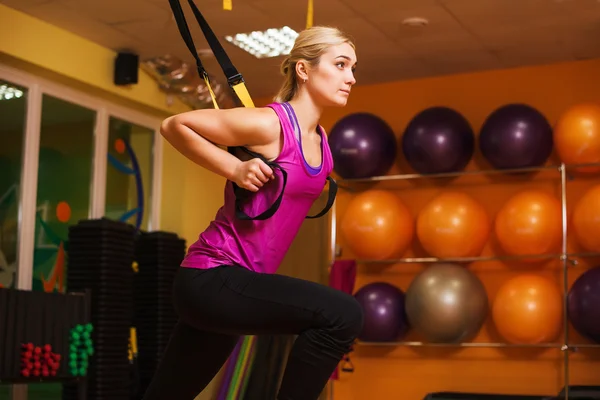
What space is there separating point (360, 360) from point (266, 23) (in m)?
2.78

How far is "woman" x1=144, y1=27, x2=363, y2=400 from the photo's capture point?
1.98 metres

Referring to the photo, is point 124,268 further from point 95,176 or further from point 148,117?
point 148,117

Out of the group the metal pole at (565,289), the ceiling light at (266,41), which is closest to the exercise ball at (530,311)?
the metal pole at (565,289)

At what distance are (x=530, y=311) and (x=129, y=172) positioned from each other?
3.31 m

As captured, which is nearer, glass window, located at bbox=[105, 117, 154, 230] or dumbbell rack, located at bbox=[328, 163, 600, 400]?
dumbbell rack, located at bbox=[328, 163, 600, 400]

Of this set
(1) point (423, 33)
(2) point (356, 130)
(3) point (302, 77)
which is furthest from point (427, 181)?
(3) point (302, 77)

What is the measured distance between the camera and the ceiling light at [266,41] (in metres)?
6.00

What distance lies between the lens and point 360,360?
677 cm

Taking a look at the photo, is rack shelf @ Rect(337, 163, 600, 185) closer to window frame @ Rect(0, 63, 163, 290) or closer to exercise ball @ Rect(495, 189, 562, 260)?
exercise ball @ Rect(495, 189, 562, 260)

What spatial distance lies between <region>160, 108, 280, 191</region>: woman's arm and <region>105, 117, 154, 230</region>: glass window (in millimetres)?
4603

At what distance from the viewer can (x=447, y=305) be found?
5.65 metres

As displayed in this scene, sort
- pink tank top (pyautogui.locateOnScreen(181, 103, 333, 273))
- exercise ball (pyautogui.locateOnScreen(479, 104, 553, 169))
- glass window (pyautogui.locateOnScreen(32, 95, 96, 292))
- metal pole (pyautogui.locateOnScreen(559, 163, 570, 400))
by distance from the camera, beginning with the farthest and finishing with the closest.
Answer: glass window (pyautogui.locateOnScreen(32, 95, 96, 292)) → exercise ball (pyautogui.locateOnScreen(479, 104, 553, 169)) → metal pole (pyautogui.locateOnScreen(559, 163, 570, 400)) → pink tank top (pyautogui.locateOnScreen(181, 103, 333, 273))

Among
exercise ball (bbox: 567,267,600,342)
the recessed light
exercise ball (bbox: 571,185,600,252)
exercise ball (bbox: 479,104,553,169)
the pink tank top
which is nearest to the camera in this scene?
the pink tank top

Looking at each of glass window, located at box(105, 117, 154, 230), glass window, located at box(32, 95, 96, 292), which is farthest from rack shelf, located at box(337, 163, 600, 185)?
glass window, located at box(32, 95, 96, 292)
